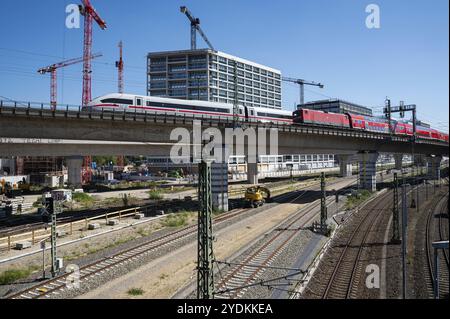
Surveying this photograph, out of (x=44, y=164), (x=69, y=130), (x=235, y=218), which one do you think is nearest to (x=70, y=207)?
(x=69, y=130)

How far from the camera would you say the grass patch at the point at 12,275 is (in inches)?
751

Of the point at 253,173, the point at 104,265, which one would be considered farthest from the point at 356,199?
the point at 104,265

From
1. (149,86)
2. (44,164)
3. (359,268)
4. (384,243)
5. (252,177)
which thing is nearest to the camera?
(359,268)

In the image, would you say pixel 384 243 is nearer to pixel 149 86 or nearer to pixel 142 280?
pixel 142 280

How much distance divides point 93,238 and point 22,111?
12995mm

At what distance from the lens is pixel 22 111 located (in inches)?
1208

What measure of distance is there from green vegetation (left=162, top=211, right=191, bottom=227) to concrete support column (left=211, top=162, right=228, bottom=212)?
407 cm

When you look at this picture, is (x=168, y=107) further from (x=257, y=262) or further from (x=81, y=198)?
(x=257, y=262)

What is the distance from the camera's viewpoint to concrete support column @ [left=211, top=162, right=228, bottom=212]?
4162 centimetres

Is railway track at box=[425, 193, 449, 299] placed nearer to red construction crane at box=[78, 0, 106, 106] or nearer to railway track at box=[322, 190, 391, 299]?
railway track at box=[322, 190, 391, 299]

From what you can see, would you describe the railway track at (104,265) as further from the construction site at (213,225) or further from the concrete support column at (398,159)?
the concrete support column at (398,159)

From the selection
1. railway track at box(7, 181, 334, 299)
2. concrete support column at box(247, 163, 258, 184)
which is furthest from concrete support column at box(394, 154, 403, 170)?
railway track at box(7, 181, 334, 299)

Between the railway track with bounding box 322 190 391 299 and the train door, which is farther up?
the train door
